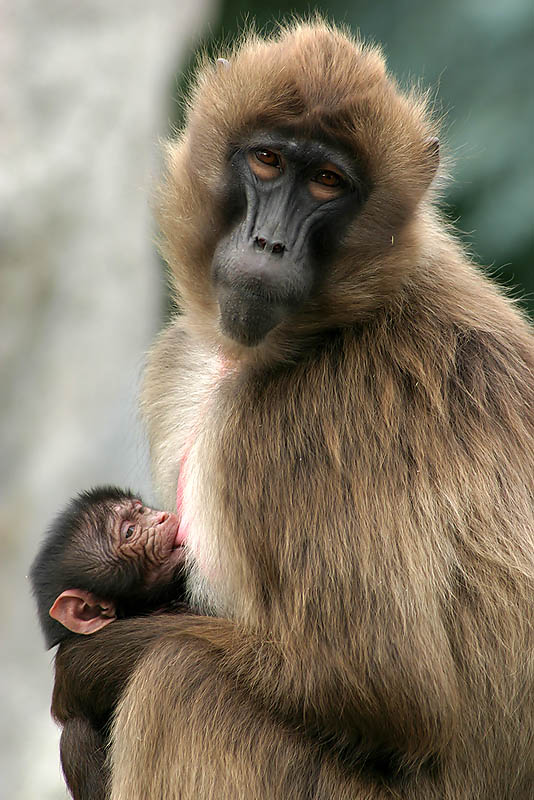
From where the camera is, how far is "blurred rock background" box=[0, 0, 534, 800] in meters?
8.82

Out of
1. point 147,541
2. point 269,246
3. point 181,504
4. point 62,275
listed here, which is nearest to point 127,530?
point 147,541

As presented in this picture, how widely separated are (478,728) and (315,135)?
6.80ft

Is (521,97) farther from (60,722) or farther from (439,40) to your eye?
(60,722)

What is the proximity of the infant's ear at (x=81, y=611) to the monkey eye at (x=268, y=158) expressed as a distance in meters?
1.83

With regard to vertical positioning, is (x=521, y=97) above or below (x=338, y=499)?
above

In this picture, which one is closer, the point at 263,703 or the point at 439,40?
the point at 263,703

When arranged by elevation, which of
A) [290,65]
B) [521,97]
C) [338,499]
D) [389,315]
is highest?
[521,97]

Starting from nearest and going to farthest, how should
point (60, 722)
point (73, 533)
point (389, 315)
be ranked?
point (389, 315)
point (60, 722)
point (73, 533)

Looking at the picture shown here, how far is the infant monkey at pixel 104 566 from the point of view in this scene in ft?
14.9

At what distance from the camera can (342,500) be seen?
3854 millimetres

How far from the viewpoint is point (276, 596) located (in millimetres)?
3928

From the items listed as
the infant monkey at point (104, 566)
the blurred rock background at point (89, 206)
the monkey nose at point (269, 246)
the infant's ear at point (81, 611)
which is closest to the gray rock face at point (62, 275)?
the blurred rock background at point (89, 206)

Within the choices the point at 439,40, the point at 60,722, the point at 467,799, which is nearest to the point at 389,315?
the point at 467,799

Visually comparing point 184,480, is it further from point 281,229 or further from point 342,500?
point 281,229
